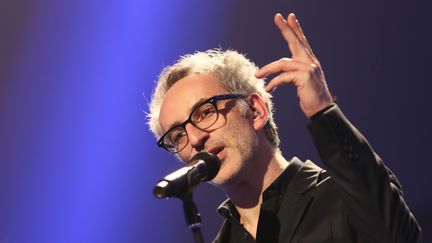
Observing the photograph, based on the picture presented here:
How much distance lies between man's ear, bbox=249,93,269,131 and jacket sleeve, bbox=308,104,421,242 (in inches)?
25.1

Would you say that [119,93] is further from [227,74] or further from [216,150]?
[216,150]

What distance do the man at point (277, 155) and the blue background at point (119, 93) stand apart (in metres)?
0.90

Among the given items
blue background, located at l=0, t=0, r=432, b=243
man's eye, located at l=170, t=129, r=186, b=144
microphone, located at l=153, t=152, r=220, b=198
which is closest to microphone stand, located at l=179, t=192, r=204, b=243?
microphone, located at l=153, t=152, r=220, b=198

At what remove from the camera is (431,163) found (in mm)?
3049

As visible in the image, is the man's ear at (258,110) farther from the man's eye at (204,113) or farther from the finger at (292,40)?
the finger at (292,40)

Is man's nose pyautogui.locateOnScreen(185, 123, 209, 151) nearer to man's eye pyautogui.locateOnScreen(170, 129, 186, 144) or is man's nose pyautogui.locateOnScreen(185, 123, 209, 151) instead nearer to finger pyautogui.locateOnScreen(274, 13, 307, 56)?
man's eye pyautogui.locateOnScreen(170, 129, 186, 144)

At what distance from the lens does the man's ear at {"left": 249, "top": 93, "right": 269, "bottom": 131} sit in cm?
234

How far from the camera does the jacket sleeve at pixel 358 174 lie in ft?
5.47

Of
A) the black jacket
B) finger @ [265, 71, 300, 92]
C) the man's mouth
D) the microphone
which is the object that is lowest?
the black jacket

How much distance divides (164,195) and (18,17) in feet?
7.35

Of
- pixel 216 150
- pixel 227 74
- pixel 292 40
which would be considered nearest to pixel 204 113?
pixel 216 150

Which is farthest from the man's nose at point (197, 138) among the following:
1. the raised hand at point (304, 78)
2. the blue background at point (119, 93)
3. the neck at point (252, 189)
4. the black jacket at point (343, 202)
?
the blue background at point (119, 93)

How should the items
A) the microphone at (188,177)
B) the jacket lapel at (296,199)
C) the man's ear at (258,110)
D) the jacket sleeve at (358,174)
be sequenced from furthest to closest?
the man's ear at (258,110) → the jacket lapel at (296,199) → the jacket sleeve at (358,174) → the microphone at (188,177)

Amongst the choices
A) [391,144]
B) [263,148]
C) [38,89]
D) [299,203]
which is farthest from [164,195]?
[38,89]
